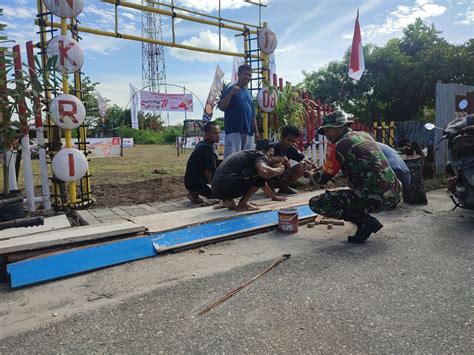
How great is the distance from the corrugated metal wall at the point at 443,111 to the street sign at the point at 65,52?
7583mm

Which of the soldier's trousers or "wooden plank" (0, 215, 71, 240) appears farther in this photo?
the soldier's trousers

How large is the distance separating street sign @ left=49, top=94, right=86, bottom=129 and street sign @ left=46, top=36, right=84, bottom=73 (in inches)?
14.5

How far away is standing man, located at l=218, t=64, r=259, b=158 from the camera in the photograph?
241 inches

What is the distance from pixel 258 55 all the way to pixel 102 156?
41.7 ft

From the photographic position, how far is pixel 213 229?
4152 millimetres

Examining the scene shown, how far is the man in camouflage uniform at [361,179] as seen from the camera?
3867mm

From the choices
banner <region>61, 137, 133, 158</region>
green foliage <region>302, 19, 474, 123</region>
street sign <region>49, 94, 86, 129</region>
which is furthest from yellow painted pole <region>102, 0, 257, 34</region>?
banner <region>61, 137, 133, 158</region>

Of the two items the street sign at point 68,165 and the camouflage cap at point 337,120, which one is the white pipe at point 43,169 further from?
the camouflage cap at point 337,120

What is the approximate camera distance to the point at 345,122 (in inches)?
160

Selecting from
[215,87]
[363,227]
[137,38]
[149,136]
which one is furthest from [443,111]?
[149,136]

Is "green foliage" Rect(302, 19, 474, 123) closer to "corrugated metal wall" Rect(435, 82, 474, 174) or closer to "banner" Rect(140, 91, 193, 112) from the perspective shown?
"banner" Rect(140, 91, 193, 112)

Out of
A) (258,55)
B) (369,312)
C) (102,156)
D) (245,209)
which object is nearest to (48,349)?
(369,312)

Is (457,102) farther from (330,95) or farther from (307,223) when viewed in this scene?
(330,95)

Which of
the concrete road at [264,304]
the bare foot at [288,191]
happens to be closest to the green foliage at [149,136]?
the bare foot at [288,191]
